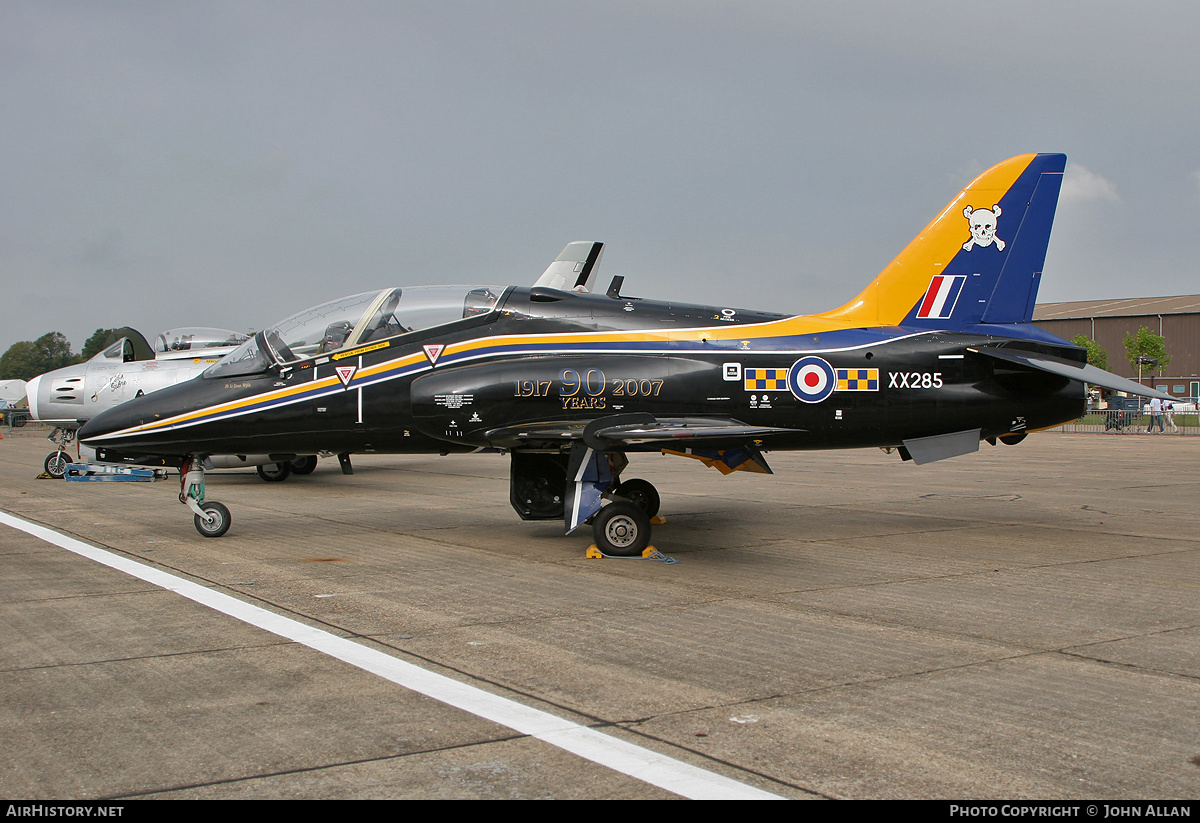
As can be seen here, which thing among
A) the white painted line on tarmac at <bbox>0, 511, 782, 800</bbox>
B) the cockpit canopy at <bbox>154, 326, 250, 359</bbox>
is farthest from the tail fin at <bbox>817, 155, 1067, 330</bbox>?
the cockpit canopy at <bbox>154, 326, 250, 359</bbox>

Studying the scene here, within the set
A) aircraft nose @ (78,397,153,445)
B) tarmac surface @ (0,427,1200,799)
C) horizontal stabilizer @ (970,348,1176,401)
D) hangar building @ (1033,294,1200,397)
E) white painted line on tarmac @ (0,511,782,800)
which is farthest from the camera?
hangar building @ (1033,294,1200,397)

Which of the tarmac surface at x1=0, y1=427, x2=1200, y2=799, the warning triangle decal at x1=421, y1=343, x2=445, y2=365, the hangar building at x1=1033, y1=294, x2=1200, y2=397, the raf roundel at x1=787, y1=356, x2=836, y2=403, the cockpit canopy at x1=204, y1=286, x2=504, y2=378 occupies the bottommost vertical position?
the tarmac surface at x1=0, y1=427, x2=1200, y2=799

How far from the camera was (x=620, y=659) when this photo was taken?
5332 mm

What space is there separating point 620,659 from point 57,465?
18569 mm

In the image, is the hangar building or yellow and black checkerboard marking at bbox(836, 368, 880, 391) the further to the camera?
the hangar building

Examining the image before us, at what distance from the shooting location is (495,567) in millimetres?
8523

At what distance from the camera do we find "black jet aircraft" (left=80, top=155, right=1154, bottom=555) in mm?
9586

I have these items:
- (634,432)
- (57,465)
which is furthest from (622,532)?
(57,465)

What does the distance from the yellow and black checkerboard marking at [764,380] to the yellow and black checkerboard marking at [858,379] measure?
0.64 metres

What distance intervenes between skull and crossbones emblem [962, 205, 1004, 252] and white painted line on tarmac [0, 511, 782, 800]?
8.44 meters

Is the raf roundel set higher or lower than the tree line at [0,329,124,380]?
lower

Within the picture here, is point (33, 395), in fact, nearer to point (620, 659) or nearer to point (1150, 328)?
point (620, 659)

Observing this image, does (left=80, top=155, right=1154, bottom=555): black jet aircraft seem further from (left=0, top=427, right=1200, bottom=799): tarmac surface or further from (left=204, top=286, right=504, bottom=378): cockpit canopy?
(left=0, top=427, right=1200, bottom=799): tarmac surface
